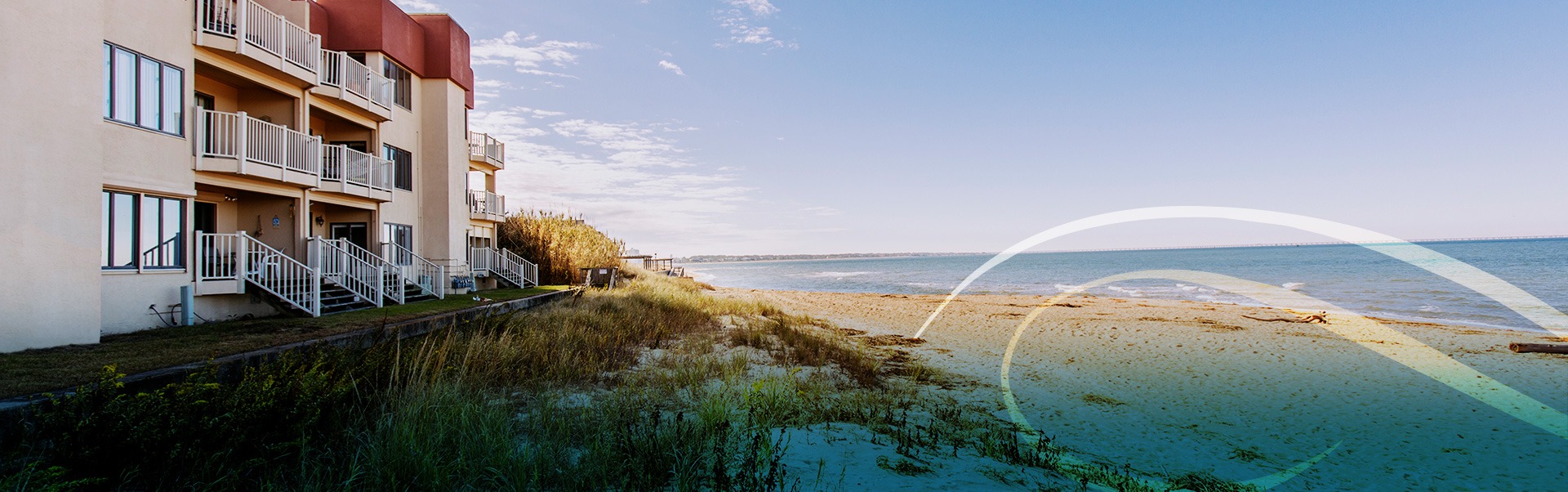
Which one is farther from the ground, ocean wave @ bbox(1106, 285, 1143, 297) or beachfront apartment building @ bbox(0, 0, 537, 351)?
beachfront apartment building @ bbox(0, 0, 537, 351)

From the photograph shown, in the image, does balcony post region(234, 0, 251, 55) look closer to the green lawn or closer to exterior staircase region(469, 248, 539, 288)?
the green lawn

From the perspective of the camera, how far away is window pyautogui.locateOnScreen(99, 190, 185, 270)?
1033 centimetres

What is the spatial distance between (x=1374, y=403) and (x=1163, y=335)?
7061mm

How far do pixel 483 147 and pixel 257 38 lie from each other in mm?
14020

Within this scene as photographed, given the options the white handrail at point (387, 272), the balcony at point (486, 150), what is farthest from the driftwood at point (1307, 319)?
the balcony at point (486, 150)

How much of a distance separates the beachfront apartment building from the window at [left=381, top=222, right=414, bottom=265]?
77 mm

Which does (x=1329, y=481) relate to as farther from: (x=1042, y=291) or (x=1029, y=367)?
(x=1042, y=291)

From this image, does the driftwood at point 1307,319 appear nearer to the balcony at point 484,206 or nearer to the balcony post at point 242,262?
the balcony post at point 242,262

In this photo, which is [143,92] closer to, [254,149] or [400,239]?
[254,149]

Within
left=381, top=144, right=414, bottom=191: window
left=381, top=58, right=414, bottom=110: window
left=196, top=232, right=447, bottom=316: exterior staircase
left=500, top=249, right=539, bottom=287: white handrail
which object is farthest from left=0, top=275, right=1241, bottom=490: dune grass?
left=500, top=249, right=539, bottom=287: white handrail

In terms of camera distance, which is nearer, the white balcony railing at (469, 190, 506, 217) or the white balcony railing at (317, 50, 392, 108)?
the white balcony railing at (317, 50, 392, 108)

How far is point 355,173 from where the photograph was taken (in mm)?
16688

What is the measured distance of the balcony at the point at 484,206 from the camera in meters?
24.9

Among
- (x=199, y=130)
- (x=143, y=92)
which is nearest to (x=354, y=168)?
(x=199, y=130)
